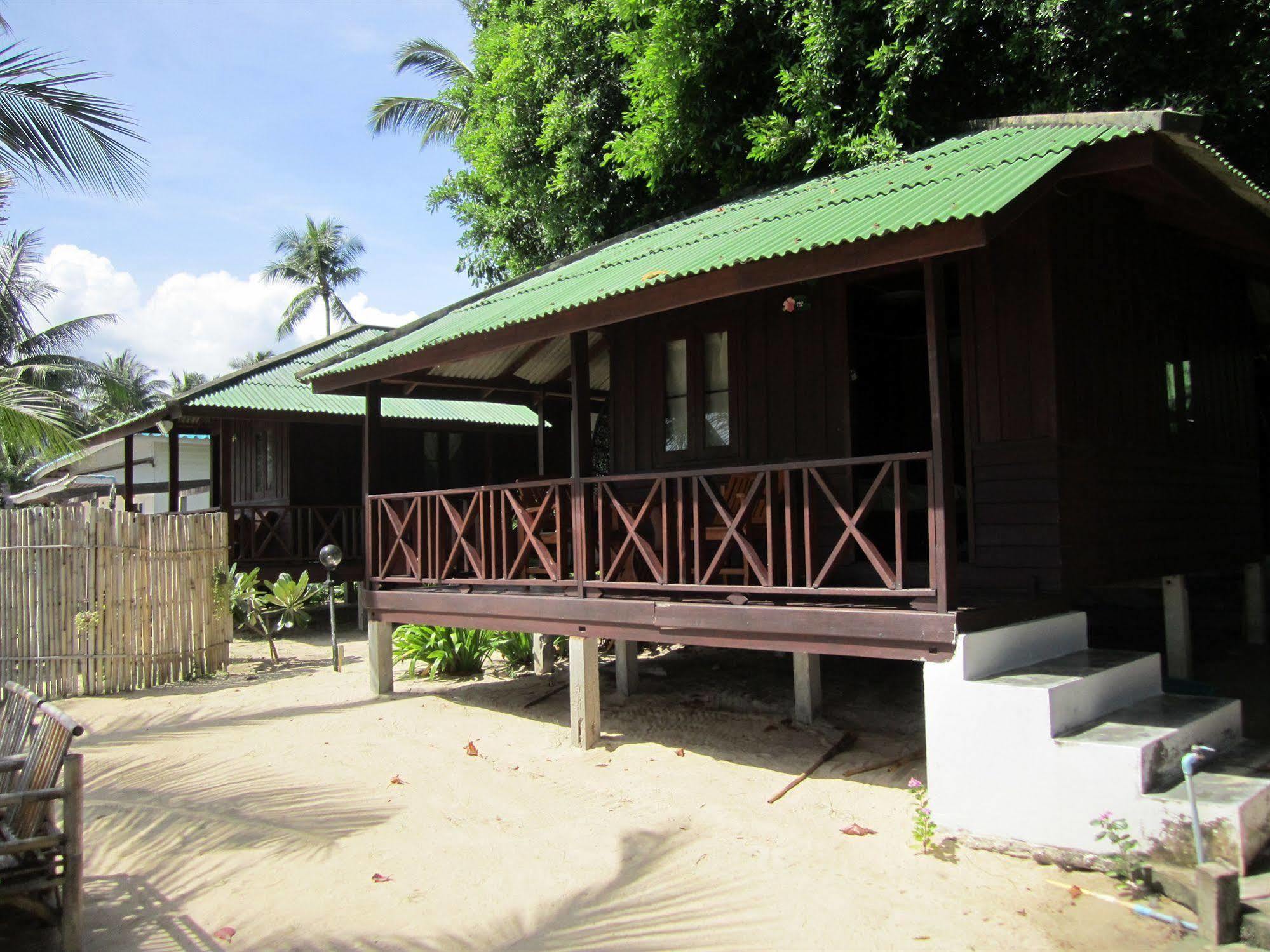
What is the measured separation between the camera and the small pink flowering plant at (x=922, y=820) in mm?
5207

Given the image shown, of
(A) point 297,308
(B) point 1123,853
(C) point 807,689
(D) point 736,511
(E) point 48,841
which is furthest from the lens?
(A) point 297,308

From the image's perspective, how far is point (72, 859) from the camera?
4.37m

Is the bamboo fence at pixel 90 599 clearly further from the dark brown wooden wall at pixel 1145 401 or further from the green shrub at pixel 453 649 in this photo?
the dark brown wooden wall at pixel 1145 401

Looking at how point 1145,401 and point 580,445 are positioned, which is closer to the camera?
point 1145,401

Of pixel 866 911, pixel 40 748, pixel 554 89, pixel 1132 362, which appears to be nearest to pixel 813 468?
pixel 866 911

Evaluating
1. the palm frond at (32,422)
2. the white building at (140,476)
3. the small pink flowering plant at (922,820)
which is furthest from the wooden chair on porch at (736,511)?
the white building at (140,476)

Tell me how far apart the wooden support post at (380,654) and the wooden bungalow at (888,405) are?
0.07 meters

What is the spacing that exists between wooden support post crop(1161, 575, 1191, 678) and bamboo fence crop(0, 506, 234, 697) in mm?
9878

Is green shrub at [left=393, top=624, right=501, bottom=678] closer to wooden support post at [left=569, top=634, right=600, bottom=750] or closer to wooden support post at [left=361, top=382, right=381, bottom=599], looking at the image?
wooden support post at [left=361, top=382, right=381, bottom=599]

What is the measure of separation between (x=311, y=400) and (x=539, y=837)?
36.6ft

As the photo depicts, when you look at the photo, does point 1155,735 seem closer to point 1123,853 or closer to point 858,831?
point 1123,853

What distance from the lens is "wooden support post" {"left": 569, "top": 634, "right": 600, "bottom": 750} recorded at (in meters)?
7.68

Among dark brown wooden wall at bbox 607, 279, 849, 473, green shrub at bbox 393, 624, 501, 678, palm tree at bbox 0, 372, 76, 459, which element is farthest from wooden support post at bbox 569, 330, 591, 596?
palm tree at bbox 0, 372, 76, 459

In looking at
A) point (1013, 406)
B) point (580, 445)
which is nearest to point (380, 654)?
point (580, 445)
